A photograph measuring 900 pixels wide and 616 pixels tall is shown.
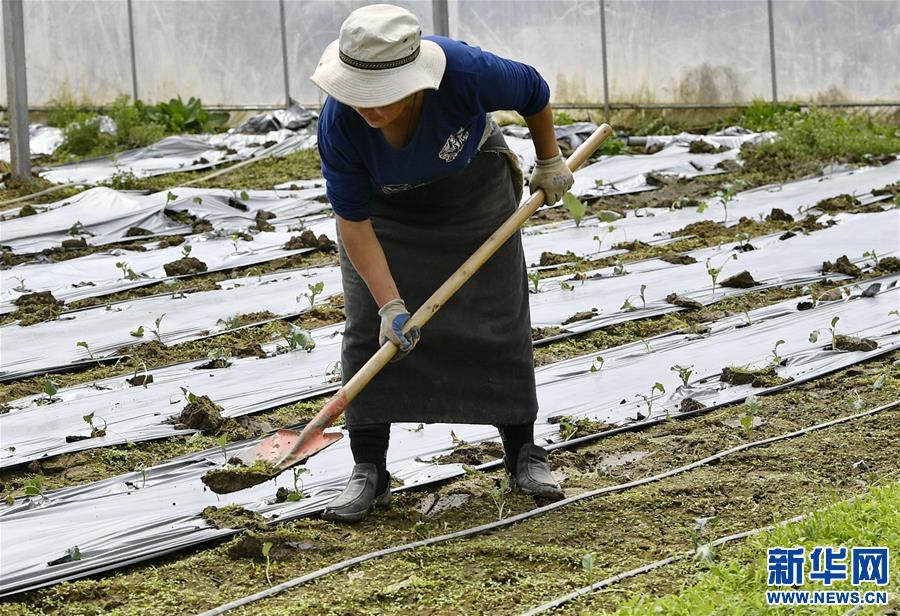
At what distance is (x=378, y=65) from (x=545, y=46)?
8599 mm

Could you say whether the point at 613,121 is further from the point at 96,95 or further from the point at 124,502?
the point at 124,502

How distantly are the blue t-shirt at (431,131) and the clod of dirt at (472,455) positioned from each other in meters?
0.88

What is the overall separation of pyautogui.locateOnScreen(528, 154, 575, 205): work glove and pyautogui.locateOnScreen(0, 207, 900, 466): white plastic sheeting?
4.34 ft

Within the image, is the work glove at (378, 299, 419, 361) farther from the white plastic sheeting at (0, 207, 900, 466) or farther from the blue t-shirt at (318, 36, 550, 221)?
the white plastic sheeting at (0, 207, 900, 466)

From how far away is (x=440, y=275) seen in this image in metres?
3.03

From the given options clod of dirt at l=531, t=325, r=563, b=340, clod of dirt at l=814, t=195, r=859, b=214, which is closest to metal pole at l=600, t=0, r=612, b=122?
clod of dirt at l=814, t=195, r=859, b=214

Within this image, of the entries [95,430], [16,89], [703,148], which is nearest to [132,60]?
[16,89]

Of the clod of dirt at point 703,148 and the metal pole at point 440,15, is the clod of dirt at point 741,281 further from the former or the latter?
the metal pole at point 440,15

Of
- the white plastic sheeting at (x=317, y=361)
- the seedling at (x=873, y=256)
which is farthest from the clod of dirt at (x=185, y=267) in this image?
the seedling at (x=873, y=256)

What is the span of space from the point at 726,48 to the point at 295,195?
14.6 feet

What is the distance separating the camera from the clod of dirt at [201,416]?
12.0ft

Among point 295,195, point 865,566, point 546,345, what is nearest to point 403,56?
point 865,566

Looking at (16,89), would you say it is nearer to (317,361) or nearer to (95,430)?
(317,361)

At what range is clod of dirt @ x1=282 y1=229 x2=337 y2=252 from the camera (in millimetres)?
6246
